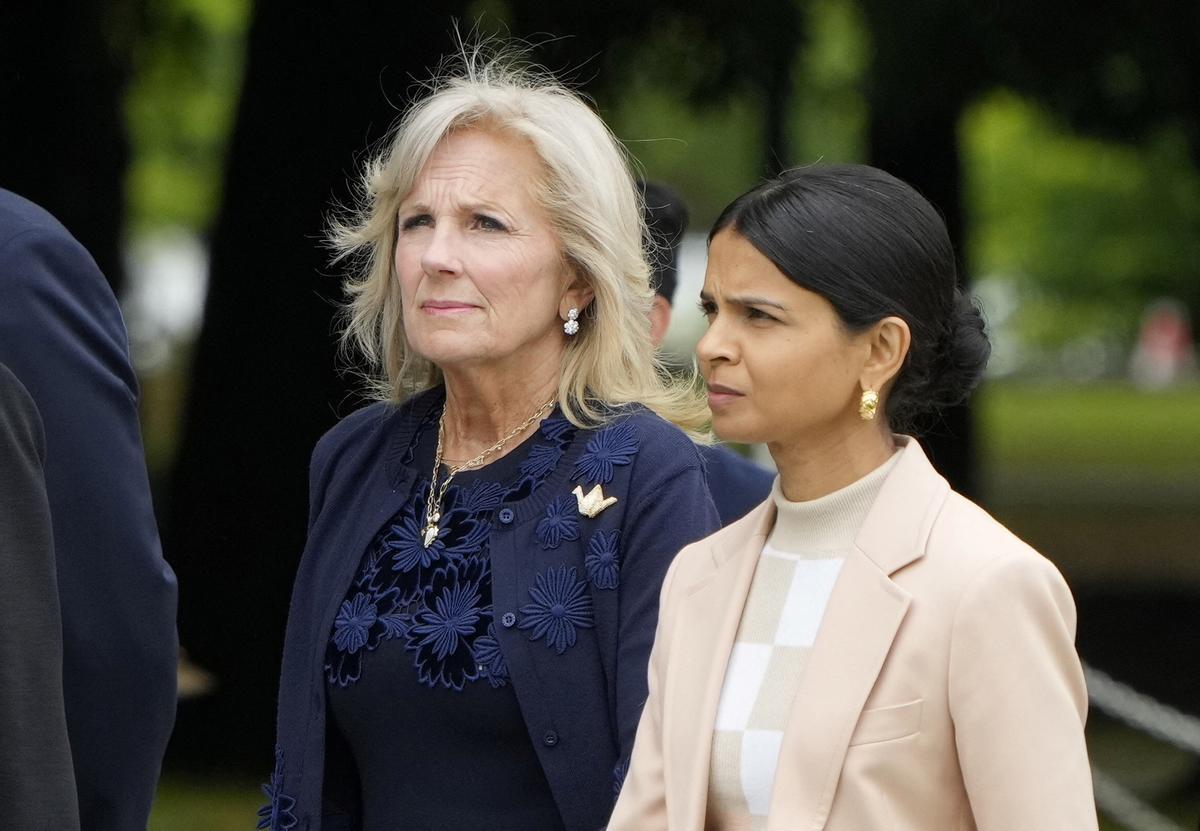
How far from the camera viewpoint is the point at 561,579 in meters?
3.13

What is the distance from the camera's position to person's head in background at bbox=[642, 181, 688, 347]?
4457 mm

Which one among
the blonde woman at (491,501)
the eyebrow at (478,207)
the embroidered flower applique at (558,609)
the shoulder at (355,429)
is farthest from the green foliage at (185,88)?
the embroidered flower applique at (558,609)

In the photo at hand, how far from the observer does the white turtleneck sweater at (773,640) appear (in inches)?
96.3

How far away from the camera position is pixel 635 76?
984cm

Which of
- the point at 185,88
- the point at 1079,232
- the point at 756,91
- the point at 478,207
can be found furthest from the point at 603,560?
the point at 1079,232

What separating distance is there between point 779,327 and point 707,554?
373mm

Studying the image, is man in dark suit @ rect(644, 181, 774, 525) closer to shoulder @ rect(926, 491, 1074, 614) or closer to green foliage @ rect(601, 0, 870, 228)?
shoulder @ rect(926, 491, 1074, 614)

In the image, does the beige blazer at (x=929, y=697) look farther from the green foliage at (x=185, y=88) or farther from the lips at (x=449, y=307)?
the green foliage at (x=185, y=88)

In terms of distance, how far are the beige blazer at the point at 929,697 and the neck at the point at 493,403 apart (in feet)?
3.18

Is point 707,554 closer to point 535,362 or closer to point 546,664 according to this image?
point 546,664

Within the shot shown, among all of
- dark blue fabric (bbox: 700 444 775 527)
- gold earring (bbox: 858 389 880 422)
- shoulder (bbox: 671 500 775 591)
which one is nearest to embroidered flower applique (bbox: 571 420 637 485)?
shoulder (bbox: 671 500 775 591)

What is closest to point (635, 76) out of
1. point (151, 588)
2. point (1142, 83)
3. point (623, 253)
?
point (1142, 83)

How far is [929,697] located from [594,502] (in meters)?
0.98

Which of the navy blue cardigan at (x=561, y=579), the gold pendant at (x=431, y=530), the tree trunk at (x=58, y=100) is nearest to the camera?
the navy blue cardigan at (x=561, y=579)
